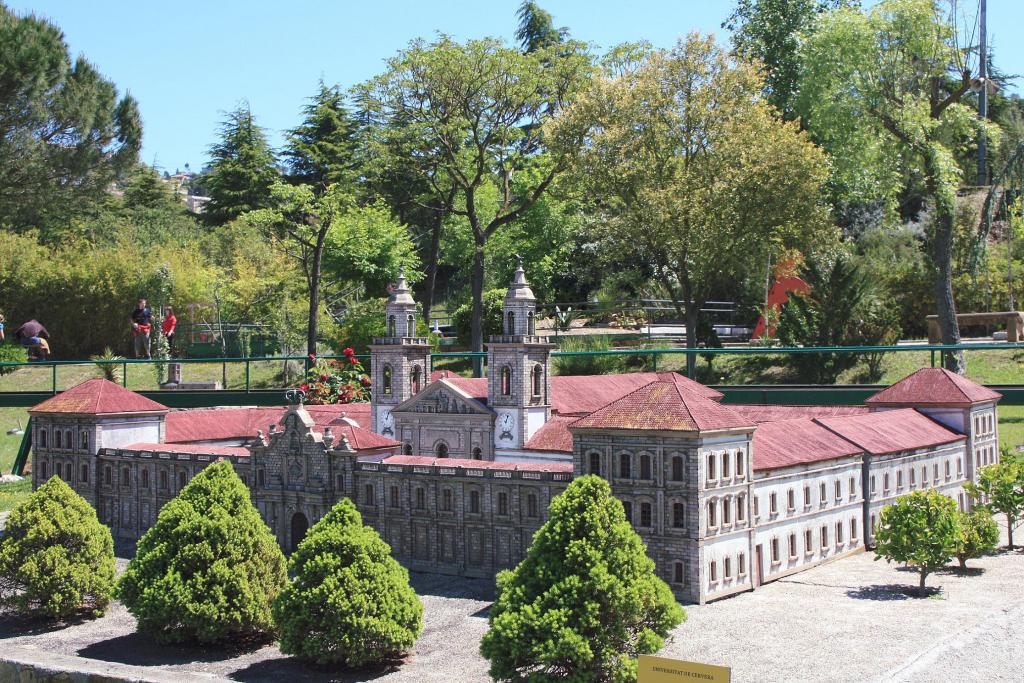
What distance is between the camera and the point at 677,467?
43906 millimetres

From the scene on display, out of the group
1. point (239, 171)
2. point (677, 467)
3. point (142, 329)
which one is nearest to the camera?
point (677, 467)

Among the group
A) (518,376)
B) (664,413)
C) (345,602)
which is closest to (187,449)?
(518,376)

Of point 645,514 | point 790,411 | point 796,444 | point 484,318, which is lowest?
point 645,514

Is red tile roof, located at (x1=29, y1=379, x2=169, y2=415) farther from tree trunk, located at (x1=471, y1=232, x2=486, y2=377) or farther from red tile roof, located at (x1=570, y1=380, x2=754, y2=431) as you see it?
red tile roof, located at (x1=570, y1=380, x2=754, y2=431)

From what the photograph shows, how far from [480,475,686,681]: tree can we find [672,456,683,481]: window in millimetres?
6466

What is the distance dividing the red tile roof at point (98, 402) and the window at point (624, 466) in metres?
26.6

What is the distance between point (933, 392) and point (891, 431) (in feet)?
15.7

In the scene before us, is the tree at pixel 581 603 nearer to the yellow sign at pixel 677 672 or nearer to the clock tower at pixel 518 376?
the yellow sign at pixel 677 672

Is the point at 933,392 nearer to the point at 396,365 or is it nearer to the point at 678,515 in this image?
the point at 678,515

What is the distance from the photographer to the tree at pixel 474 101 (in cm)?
7256

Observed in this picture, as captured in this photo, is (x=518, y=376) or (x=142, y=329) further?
A: (x=142, y=329)

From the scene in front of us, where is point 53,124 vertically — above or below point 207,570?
above

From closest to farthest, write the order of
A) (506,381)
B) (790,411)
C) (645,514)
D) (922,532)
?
(922,532), (645,514), (506,381), (790,411)

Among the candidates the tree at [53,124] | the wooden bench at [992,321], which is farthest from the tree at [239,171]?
the wooden bench at [992,321]
